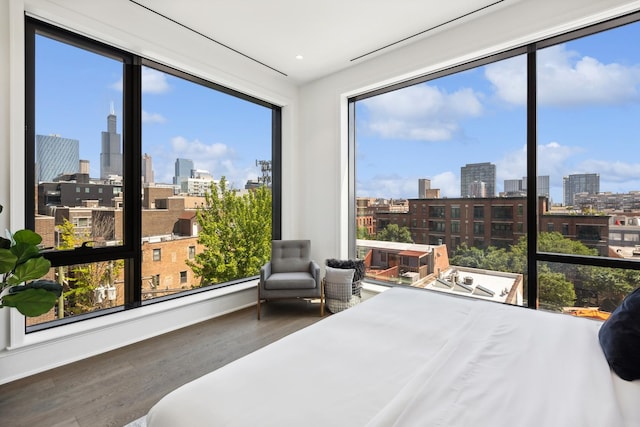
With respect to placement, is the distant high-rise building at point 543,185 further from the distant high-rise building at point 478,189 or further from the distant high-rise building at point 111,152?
the distant high-rise building at point 111,152

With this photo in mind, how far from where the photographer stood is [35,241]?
1821 mm

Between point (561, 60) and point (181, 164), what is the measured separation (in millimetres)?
3765

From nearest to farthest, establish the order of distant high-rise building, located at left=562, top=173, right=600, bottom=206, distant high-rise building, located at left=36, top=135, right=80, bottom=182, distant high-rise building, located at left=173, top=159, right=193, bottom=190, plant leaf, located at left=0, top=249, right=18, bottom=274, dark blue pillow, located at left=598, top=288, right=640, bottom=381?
dark blue pillow, located at left=598, top=288, right=640, bottom=381 → plant leaf, located at left=0, top=249, right=18, bottom=274 → distant high-rise building, located at left=36, top=135, right=80, bottom=182 → distant high-rise building, located at left=562, top=173, right=600, bottom=206 → distant high-rise building, located at left=173, top=159, right=193, bottom=190

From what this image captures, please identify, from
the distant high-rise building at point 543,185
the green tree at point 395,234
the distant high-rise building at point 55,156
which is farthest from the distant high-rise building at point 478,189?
the distant high-rise building at point 55,156

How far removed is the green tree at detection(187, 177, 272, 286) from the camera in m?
3.53

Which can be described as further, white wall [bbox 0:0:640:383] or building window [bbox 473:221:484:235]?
building window [bbox 473:221:484:235]

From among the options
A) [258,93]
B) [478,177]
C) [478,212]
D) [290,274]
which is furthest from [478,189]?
[258,93]

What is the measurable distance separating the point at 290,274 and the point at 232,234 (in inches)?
35.3

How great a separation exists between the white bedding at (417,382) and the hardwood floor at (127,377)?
128 centimetres

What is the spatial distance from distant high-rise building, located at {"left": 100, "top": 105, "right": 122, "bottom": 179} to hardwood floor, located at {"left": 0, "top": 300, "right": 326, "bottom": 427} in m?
1.58

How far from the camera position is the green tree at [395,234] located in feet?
11.9

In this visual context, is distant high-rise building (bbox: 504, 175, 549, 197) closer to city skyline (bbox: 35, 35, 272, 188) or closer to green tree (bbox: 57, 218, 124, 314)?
city skyline (bbox: 35, 35, 272, 188)

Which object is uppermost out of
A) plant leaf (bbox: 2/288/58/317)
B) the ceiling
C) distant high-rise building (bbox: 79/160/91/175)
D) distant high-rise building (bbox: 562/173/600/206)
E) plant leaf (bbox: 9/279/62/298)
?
the ceiling

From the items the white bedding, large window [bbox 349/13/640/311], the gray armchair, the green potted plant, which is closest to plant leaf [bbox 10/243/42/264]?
the green potted plant
